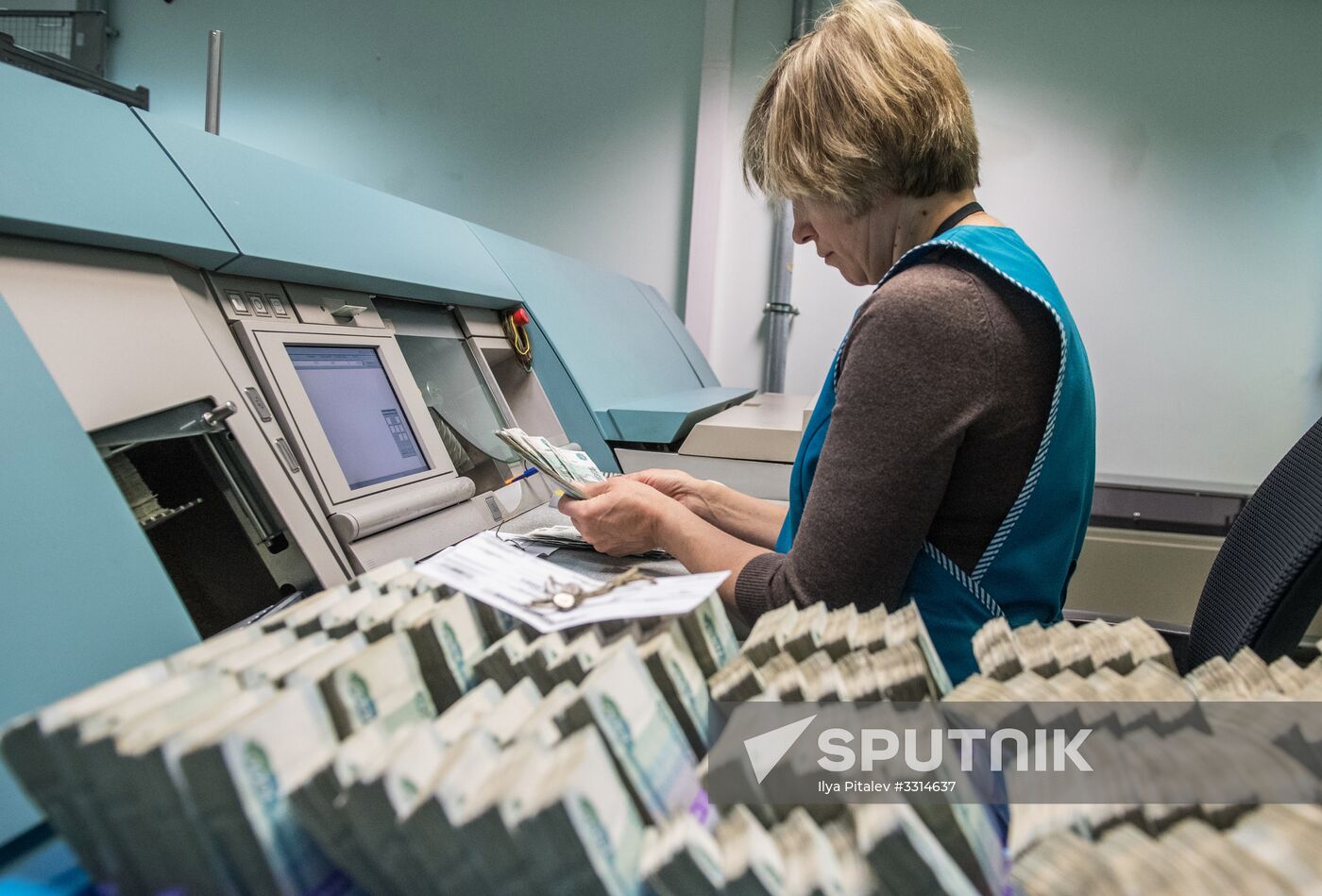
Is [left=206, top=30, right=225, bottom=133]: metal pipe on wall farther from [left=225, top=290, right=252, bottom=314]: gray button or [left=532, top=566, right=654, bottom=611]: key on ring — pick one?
[left=532, top=566, right=654, bottom=611]: key on ring

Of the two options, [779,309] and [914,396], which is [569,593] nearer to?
[914,396]

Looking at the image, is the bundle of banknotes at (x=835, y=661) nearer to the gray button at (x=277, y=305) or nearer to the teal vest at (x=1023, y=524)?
the teal vest at (x=1023, y=524)

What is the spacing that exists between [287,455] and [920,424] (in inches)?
29.3

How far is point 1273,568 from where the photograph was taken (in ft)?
2.88

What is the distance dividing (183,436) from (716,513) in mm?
711

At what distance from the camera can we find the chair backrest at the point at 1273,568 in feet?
2.78

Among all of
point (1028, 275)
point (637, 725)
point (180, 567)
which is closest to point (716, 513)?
point (1028, 275)

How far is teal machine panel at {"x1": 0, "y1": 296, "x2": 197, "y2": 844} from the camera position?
606 millimetres

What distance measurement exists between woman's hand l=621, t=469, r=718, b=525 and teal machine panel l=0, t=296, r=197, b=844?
690mm

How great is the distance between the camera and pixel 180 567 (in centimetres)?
98

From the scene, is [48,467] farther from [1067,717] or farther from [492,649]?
[1067,717]

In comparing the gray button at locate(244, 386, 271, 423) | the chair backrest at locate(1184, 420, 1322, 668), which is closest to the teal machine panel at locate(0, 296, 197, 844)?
the gray button at locate(244, 386, 271, 423)

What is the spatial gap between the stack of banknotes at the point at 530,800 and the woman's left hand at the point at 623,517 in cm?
52

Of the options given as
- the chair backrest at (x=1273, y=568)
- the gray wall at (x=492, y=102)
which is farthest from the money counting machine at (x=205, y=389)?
the gray wall at (x=492, y=102)
